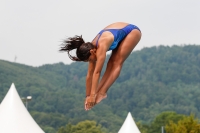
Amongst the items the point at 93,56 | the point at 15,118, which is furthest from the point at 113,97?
the point at 93,56

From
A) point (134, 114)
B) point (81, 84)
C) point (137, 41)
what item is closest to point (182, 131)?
point (137, 41)

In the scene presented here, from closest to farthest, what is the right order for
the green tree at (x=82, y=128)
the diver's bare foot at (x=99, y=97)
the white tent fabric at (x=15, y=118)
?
the diver's bare foot at (x=99, y=97) → the white tent fabric at (x=15, y=118) → the green tree at (x=82, y=128)

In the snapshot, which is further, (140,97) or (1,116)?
(140,97)

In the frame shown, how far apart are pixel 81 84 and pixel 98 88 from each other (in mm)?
187809

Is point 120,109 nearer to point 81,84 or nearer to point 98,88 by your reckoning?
point 81,84

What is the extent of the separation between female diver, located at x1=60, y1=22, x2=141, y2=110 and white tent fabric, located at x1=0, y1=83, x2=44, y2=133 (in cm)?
1361

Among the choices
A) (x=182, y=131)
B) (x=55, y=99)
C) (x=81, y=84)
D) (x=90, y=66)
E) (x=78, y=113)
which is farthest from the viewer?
(x=81, y=84)

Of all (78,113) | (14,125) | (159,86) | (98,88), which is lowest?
(98,88)

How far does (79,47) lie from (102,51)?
0.40 meters

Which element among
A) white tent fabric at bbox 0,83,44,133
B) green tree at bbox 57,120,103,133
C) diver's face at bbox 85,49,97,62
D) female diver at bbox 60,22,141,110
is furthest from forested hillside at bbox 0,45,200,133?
diver's face at bbox 85,49,97,62

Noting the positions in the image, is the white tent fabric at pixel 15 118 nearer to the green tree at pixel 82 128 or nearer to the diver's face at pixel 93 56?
the diver's face at pixel 93 56

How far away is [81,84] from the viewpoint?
199 m

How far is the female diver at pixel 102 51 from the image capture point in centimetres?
1035

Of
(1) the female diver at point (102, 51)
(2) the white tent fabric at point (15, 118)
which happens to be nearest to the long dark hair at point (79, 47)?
(1) the female diver at point (102, 51)
